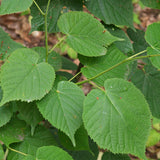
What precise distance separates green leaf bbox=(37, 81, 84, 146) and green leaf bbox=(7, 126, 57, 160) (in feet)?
0.98

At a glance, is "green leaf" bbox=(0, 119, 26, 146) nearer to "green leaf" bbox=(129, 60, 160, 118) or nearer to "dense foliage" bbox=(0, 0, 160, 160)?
"dense foliage" bbox=(0, 0, 160, 160)

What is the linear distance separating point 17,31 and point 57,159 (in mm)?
2923

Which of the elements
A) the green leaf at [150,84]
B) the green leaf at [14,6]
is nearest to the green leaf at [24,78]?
the green leaf at [14,6]

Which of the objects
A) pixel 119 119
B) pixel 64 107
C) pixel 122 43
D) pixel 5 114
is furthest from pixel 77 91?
pixel 122 43

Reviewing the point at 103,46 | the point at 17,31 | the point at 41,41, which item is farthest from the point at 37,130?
the point at 17,31

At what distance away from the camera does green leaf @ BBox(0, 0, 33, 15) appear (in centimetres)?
82

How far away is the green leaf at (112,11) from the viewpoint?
1.06 m

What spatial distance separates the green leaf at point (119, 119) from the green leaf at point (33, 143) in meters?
0.37

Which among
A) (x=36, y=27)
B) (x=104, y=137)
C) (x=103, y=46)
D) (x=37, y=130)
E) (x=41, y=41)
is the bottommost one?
(x=41, y=41)

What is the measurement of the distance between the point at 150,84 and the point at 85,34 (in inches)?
22.9

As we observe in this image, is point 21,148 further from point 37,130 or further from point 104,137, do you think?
point 104,137

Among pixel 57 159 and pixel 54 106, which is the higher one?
pixel 54 106

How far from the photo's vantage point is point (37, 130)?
1054 mm

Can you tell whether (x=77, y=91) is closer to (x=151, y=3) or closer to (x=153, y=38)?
(x=153, y=38)
